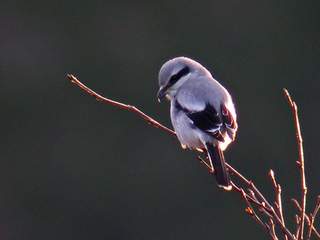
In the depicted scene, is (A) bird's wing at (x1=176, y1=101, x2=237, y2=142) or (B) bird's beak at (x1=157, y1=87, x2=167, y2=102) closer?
(A) bird's wing at (x1=176, y1=101, x2=237, y2=142)

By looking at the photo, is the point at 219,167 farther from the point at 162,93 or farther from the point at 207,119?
the point at 162,93

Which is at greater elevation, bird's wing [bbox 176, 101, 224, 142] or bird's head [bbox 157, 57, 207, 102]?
bird's head [bbox 157, 57, 207, 102]

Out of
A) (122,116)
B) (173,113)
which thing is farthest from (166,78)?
(122,116)

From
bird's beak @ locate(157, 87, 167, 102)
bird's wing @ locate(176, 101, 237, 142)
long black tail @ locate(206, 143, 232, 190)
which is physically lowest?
long black tail @ locate(206, 143, 232, 190)

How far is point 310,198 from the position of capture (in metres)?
4.22

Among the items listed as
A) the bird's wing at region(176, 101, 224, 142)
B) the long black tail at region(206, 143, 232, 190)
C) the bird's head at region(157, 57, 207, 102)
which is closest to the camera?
the long black tail at region(206, 143, 232, 190)

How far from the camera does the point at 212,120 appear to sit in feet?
7.32

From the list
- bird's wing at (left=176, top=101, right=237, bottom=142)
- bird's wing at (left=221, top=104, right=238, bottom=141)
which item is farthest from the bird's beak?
bird's wing at (left=221, top=104, right=238, bottom=141)

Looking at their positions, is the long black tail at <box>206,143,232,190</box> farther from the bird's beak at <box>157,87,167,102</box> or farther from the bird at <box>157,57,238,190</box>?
the bird's beak at <box>157,87,167,102</box>

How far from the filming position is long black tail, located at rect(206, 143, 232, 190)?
1.87 meters

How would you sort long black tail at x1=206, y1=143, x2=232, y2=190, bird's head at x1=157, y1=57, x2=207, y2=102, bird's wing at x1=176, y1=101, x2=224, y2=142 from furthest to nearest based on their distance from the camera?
bird's head at x1=157, y1=57, x2=207, y2=102, bird's wing at x1=176, y1=101, x2=224, y2=142, long black tail at x1=206, y1=143, x2=232, y2=190

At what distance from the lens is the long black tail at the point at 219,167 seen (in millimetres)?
1867

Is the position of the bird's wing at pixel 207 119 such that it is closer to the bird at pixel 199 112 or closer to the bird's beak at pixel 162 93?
the bird at pixel 199 112

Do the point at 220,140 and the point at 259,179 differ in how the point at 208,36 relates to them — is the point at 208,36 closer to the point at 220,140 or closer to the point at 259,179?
the point at 259,179
